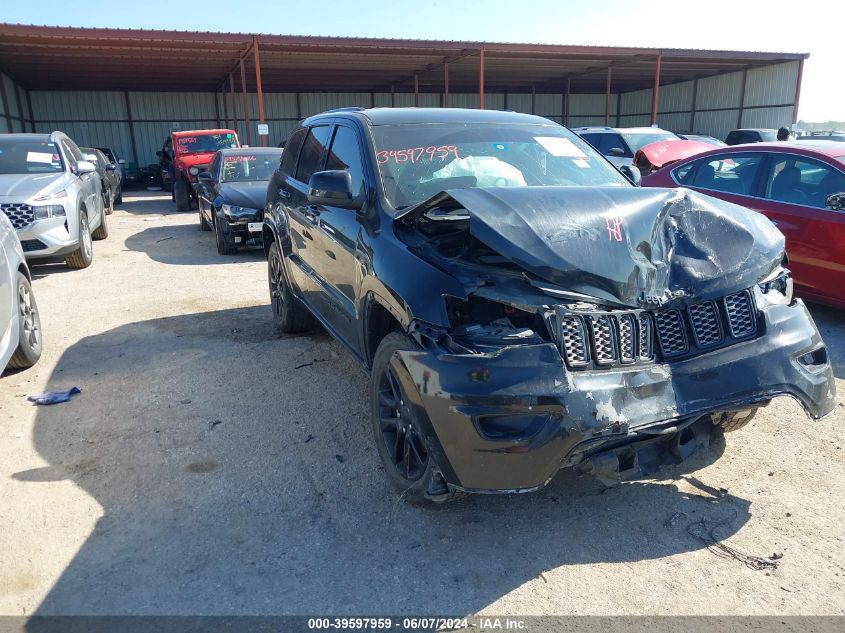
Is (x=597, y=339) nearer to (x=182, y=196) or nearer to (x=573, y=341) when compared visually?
(x=573, y=341)

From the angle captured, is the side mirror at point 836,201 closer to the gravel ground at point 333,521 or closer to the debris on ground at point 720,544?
the gravel ground at point 333,521

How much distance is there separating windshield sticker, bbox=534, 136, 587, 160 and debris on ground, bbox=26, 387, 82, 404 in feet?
11.9

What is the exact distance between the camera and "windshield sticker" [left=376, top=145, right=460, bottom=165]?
12.1 ft

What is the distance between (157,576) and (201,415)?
1.62 meters

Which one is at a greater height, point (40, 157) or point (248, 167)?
point (40, 157)

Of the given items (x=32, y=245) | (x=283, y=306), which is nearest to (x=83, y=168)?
(x=32, y=245)

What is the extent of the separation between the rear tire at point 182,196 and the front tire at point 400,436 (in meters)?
14.8

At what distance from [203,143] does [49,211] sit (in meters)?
10.3

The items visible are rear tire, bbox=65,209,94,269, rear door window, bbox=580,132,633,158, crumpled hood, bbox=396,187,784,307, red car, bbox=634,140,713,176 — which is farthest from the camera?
rear door window, bbox=580,132,633,158

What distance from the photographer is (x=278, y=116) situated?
31.9 meters

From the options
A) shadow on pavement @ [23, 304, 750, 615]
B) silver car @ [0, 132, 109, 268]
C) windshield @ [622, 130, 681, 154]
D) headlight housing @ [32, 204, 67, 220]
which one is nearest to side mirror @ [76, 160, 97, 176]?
silver car @ [0, 132, 109, 268]

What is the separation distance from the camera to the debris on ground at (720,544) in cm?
259

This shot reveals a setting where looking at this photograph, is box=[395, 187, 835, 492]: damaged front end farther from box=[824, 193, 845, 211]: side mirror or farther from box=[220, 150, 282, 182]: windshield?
box=[220, 150, 282, 182]: windshield

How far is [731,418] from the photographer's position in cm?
279
